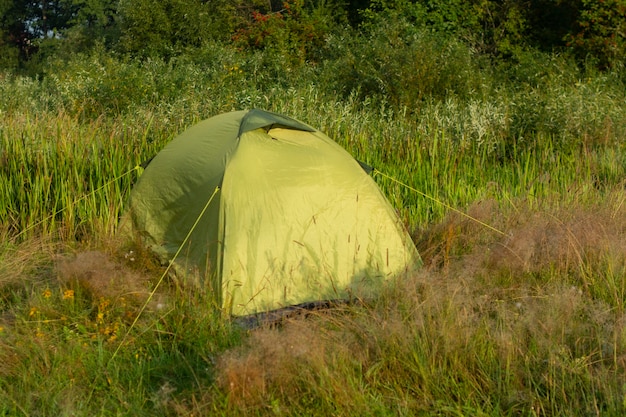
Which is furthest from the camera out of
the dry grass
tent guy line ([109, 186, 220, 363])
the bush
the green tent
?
the bush

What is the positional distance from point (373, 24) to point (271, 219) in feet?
37.1

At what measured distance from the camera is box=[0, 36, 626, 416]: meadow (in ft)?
10.7

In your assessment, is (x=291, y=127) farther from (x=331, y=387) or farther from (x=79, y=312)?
(x=331, y=387)

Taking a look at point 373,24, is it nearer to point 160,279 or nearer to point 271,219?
point 271,219

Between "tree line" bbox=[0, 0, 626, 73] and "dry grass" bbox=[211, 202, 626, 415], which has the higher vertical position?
"tree line" bbox=[0, 0, 626, 73]

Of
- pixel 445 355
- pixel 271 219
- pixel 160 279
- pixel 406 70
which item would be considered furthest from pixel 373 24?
pixel 445 355

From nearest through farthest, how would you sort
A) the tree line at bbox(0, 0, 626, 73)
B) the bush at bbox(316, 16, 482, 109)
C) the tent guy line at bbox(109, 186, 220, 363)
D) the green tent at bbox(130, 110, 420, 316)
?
the tent guy line at bbox(109, 186, 220, 363)
the green tent at bbox(130, 110, 420, 316)
the bush at bbox(316, 16, 482, 109)
the tree line at bbox(0, 0, 626, 73)

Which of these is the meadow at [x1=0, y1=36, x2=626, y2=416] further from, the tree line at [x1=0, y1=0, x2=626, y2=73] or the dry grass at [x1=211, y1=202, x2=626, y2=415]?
the tree line at [x1=0, y1=0, x2=626, y2=73]

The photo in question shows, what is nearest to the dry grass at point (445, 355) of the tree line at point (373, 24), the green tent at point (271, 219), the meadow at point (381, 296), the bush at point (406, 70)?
the meadow at point (381, 296)

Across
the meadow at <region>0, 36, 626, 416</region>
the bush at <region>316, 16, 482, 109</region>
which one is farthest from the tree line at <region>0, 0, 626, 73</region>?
the meadow at <region>0, 36, 626, 416</region>

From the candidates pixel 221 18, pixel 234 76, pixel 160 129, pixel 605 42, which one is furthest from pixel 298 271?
pixel 221 18

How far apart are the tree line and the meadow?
6.89 metres

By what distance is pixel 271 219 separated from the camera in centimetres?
465

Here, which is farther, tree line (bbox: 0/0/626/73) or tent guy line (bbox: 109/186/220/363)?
tree line (bbox: 0/0/626/73)
